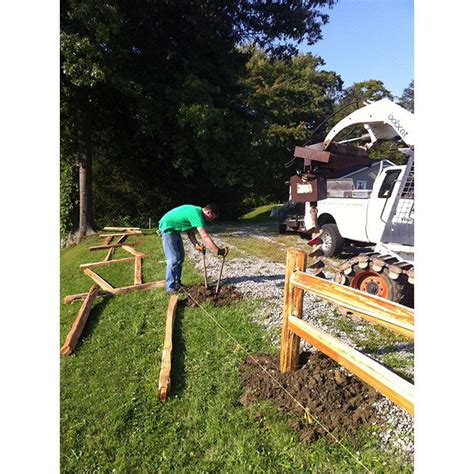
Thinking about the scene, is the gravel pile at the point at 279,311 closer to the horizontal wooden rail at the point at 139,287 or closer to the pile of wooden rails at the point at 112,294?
the horizontal wooden rail at the point at 139,287

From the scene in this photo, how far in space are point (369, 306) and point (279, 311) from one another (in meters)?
2.89

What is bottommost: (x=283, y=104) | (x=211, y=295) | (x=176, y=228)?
(x=211, y=295)

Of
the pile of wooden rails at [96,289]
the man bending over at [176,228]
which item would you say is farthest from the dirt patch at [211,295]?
the pile of wooden rails at [96,289]

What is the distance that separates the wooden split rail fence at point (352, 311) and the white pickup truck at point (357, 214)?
4.26 meters

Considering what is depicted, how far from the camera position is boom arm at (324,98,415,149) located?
4198 mm

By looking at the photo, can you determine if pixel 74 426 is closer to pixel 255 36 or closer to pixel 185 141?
pixel 185 141

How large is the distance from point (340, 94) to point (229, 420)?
32.7m

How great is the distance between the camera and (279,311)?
5.03m

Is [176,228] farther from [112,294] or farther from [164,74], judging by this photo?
[164,74]

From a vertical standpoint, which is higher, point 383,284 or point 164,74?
point 164,74

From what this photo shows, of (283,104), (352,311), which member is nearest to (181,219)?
(352,311)

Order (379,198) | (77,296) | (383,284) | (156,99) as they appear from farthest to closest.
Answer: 1. (156,99)
2. (379,198)
3. (77,296)
4. (383,284)

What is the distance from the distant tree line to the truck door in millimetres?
4416

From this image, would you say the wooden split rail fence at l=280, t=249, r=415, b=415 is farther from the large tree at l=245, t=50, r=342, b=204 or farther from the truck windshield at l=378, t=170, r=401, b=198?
the large tree at l=245, t=50, r=342, b=204
